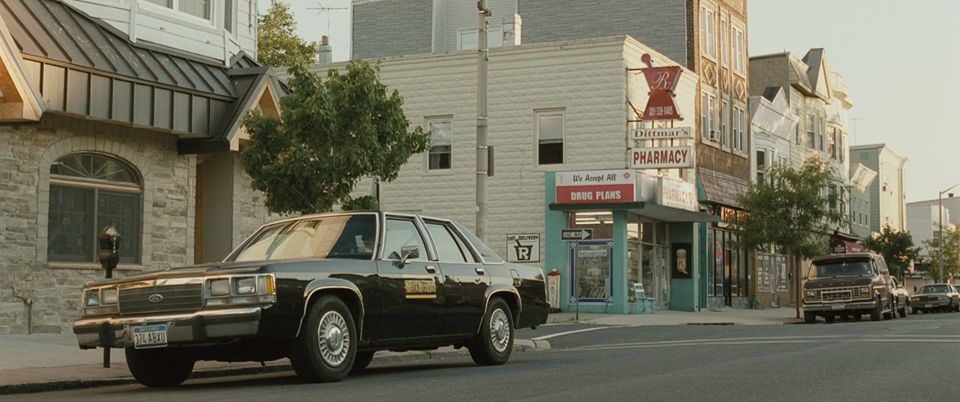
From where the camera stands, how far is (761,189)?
38.3 m

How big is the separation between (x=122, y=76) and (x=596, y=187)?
1801cm

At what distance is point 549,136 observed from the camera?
35250 millimetres

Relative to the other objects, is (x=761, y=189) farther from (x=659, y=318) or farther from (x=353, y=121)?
(x=353, y=121)

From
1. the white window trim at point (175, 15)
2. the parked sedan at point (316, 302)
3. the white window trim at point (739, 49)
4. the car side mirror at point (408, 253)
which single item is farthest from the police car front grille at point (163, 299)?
the white window trim at point (739, 49)

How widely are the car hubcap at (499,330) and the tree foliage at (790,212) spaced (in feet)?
81.6

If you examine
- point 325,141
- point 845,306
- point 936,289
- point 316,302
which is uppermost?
point 325,141

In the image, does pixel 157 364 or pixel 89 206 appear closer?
pixel 157 364

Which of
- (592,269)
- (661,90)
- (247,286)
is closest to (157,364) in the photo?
(247,286)

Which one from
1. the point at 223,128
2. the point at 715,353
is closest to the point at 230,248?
the point at 223,128

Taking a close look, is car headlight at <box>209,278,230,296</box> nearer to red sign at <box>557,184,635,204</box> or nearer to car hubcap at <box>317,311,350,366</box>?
car hubcap at <box>317,311,350,366</box>

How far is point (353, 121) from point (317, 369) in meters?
6.36

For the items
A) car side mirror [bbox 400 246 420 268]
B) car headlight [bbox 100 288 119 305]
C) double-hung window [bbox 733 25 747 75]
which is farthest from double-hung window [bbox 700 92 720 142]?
car headlight [bbox 100 288 119 305]

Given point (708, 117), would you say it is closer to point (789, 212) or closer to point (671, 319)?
point (789, 212)

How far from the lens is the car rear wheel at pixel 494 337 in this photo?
13930 mm
